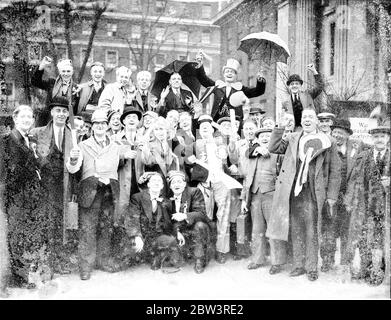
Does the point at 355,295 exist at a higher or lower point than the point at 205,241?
lower

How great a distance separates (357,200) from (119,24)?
3.34 meters

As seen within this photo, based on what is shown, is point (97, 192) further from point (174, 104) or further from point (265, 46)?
point (265, 46)

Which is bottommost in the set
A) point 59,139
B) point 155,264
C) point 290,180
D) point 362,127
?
point 155,264

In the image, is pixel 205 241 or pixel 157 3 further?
pixel 157 3

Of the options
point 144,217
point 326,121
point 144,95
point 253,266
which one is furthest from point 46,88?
point 326,121

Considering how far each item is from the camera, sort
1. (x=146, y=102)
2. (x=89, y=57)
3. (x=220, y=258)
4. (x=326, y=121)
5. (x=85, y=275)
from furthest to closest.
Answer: (x=146, y=102) → (x=89, y=57) → (x=326, y=121) → (x=220, y=258) → (x=85, y=275)

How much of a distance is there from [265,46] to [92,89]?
2.07 meters

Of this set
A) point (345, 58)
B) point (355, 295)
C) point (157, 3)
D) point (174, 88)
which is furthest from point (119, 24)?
point (355, 295)

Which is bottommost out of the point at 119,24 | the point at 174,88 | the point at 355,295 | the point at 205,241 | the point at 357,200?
the point at 355,295

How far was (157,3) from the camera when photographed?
21.7ft

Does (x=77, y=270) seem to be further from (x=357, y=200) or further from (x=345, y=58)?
(x=345, y=58)

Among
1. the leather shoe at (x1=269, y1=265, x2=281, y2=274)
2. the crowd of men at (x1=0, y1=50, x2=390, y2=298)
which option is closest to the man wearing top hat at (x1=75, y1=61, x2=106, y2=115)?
the crowd of men at (x1=0, y1=50, x2=390, y2=298)

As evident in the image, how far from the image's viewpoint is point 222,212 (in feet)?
19.4

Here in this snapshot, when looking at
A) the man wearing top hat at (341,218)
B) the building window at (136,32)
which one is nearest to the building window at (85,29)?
the building window at (136,32)
